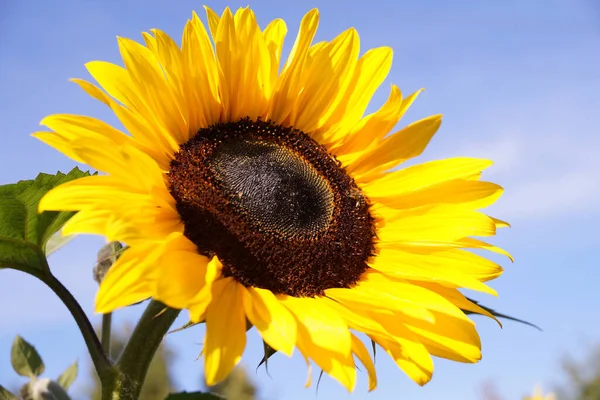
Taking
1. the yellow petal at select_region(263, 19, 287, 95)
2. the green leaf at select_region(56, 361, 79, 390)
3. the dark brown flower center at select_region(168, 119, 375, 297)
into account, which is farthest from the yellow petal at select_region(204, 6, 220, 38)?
the green leaf at select_region(56, 361, 79, 390)

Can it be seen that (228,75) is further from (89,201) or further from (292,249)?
(89,201)

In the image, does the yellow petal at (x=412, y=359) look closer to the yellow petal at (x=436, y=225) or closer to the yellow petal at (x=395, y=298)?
the yellow petal at (x=395, y=298)

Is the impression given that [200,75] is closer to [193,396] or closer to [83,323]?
[83,323]

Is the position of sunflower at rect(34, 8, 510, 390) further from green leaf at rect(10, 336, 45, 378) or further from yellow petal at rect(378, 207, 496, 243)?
green leaf at rect(10, 336, 45, 378)

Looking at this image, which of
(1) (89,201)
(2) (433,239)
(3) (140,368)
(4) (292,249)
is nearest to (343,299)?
(4) (292,249)

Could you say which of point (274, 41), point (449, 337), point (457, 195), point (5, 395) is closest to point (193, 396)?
point (5, 395)

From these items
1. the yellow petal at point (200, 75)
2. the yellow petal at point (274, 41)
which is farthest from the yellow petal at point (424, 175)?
the yellow petal at point (200, 75)

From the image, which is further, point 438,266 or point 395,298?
point 438,266
